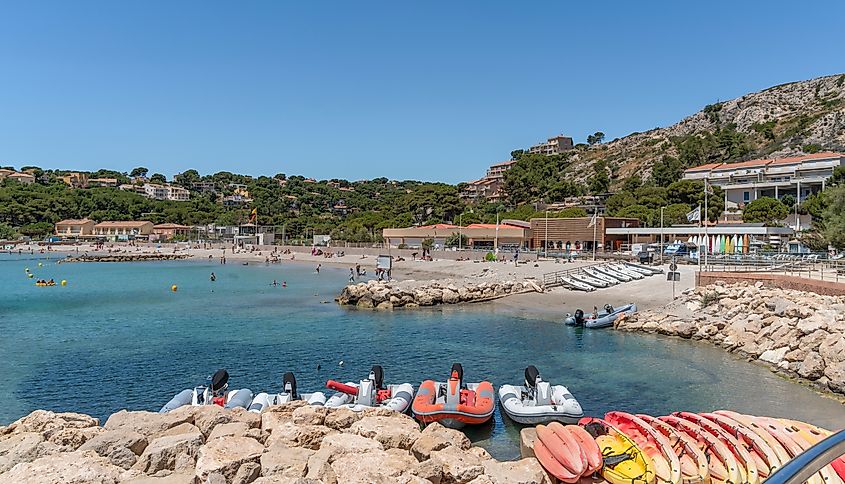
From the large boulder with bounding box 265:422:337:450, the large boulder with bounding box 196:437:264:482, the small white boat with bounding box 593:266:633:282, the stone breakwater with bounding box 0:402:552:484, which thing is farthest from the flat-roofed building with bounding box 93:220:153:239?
the large boulder with bounding box 196:437:264:482

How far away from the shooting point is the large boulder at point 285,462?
7.37 metres

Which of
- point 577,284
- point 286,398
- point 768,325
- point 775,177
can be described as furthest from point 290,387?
point 775,177

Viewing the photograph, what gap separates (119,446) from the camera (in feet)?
27.7

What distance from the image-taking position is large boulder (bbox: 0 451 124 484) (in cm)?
689

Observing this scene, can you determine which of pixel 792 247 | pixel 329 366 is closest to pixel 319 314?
pixel 329 366

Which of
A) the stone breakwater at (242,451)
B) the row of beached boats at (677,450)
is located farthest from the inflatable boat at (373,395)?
the row of beached boats at (677,450)

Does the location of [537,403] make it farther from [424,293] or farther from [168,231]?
[168,231]

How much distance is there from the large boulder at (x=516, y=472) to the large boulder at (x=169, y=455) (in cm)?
402

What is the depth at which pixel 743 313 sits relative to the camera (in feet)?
79.5

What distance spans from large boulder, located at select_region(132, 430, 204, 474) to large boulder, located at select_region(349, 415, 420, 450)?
254cm

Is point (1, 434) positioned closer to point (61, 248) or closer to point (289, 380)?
point (289, 380)

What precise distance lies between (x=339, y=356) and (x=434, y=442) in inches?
514

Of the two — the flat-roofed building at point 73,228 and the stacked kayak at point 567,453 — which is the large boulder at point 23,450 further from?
the flat-roofed building at point 73,228

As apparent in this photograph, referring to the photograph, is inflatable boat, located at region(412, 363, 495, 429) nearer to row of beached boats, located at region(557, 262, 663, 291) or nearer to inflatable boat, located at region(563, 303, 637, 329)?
inflatable boat, located at region(563, 303, 637, 329)
